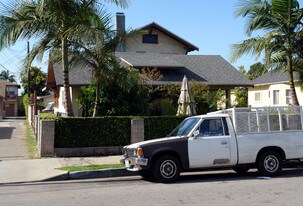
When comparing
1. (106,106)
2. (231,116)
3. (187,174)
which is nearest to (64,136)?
(106,106)

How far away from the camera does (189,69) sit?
26.6 m

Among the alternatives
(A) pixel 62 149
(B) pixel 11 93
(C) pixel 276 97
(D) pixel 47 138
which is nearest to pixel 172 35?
(C) pixel 276 97

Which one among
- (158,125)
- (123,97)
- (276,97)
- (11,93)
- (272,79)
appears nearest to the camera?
(158,125)

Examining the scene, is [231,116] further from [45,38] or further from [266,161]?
[45,38]

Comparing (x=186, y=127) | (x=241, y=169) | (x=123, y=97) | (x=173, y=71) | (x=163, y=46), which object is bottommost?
(x=241, y=169)

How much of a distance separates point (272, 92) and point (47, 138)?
962 inches

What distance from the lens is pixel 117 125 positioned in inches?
658

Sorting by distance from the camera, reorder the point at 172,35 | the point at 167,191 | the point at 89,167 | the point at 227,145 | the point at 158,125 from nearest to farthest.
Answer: the point at 167,191, the point at 227,145, the point at 89,167, the point at 158,125, the point at 172,35

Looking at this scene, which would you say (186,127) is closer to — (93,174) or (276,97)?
(93,174)

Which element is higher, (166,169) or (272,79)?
(272,79)

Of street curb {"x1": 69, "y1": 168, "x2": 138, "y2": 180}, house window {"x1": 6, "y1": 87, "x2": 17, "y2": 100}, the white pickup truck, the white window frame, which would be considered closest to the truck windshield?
the white pickup truck

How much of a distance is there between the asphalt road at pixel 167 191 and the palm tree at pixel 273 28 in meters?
6.05

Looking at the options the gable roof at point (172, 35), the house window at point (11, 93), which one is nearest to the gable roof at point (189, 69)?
the gable roof at point (172, 35)

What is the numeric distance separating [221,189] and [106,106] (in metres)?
10.0
